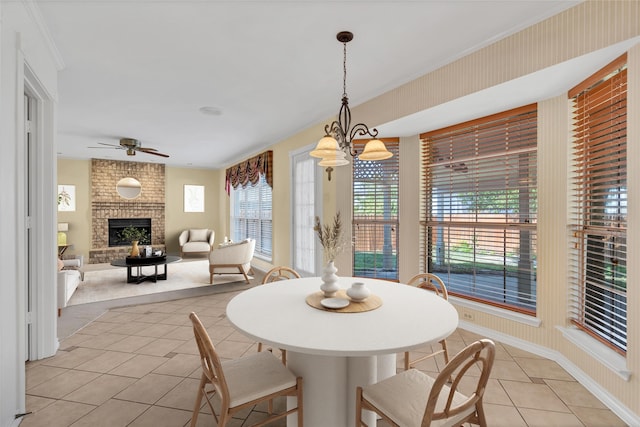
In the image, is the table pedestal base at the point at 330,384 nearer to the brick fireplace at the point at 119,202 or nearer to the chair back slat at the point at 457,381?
the chair back slat at the point at 457,381

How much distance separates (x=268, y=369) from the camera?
160 centimetres

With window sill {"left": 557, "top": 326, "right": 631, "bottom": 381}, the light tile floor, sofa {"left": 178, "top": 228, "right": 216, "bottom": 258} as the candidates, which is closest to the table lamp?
sofa {"left": 178, "top": 228, "right": 216, "bottom": 258}

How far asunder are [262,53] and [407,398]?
267 cm

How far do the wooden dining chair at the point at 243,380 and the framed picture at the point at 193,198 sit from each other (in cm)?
801

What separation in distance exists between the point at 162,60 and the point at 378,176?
265cm

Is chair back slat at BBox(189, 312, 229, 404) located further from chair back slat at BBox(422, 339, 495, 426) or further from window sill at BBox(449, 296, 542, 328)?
window sill at BBox(449, 296, 542, 328)

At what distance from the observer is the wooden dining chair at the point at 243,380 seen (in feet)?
4.45

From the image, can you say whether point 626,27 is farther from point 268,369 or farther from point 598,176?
point 268,369

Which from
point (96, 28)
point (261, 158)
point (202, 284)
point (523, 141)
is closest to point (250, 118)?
point (261, 158)

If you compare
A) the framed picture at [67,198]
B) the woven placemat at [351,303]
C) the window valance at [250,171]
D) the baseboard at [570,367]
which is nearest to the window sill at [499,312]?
the baseboard at [570,367]

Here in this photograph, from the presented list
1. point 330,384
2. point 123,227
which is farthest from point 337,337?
point 123,227

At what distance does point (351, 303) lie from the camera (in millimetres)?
1863

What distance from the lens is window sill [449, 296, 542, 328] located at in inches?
109

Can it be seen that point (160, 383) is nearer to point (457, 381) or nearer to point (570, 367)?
point (457, 381)
